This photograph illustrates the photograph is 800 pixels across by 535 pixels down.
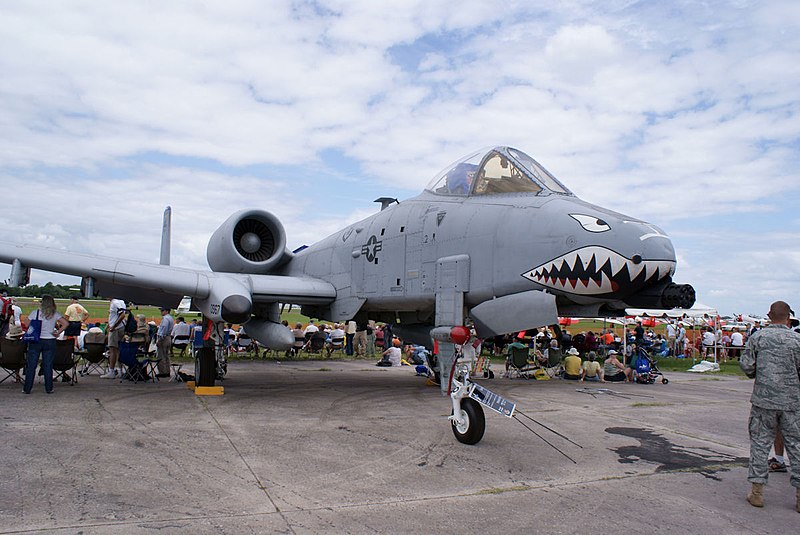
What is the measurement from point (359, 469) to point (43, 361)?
670 centimetres

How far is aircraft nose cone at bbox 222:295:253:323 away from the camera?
8.70m

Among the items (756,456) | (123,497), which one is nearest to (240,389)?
(123,497)

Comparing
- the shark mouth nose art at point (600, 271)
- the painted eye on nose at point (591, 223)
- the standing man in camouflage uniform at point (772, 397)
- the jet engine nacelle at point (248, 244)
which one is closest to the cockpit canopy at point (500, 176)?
the painted eye on nose at point (591, 223)

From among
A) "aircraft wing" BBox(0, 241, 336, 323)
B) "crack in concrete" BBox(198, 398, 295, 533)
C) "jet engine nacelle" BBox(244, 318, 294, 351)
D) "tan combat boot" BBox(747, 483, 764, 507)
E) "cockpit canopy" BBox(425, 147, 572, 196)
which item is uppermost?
"cockpit canopy" BBox(425, 147, 572, 196)

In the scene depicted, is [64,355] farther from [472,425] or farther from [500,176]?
[500,176]

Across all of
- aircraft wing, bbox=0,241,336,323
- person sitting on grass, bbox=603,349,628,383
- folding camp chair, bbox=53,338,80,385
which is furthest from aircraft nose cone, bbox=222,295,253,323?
person sitting on grass, bbox=603,349,628,383

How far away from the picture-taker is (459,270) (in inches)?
314

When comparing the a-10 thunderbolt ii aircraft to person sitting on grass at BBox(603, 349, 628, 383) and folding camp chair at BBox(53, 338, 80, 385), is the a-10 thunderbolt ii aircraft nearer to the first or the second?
folding camp chair at BBox(53, 338, 80, 385)

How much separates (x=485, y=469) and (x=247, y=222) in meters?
9.24

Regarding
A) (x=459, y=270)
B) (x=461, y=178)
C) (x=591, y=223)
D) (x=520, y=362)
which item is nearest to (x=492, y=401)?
(x=459, y=270)

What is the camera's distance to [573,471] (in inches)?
Result: 202

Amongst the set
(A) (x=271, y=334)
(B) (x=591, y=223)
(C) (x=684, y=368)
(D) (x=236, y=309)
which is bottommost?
(C) (x=684, y=368)

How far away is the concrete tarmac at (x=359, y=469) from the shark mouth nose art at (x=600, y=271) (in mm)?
1787

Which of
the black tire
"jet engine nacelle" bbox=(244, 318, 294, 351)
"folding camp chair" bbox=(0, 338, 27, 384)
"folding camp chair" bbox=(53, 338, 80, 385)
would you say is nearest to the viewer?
the black tire
